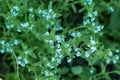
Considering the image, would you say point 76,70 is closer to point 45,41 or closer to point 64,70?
point 64,70

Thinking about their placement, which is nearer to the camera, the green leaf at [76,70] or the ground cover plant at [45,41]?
the ground cover plant at [45,41]

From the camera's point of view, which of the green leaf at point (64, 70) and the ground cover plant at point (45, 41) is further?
the green leaf at point (64, 70)

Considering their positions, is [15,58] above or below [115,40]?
below

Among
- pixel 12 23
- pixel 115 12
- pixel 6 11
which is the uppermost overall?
pixel 115 12

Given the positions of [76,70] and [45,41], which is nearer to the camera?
[45,41]

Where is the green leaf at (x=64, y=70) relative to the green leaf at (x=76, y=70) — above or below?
above

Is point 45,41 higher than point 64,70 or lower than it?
lower

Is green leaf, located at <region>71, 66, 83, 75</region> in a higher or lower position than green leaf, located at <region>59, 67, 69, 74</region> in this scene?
lower

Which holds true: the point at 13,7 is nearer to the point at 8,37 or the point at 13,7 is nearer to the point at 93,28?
the point at 8,37

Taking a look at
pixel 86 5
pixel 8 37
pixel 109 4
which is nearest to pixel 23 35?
pixel 8 37

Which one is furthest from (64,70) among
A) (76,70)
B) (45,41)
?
(45,41)

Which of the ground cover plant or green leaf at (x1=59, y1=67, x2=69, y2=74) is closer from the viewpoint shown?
the ground cover plant
